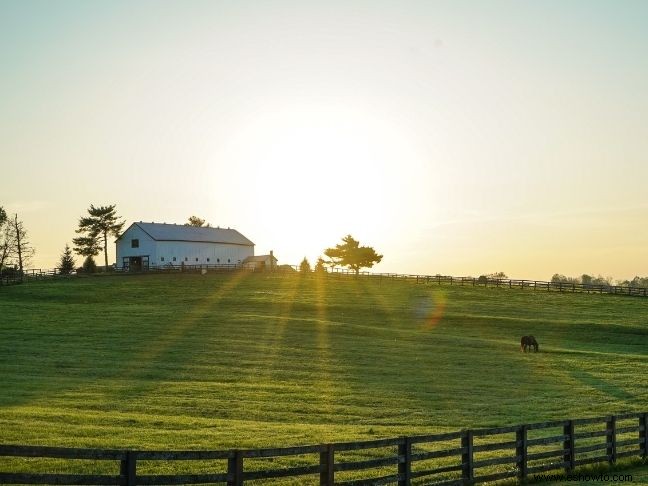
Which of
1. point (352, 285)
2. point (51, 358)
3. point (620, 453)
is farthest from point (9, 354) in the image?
point (352, 285)

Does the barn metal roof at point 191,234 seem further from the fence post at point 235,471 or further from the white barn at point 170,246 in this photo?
the fence post at point 235,471

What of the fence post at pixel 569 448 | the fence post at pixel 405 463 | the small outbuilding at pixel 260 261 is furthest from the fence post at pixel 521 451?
the small outbuilding at pixel 260 261

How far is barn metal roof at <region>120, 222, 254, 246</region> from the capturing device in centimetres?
12875

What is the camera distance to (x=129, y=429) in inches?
1001

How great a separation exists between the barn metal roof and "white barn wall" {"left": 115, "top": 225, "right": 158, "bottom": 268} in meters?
0.83

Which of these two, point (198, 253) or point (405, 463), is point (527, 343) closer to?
point (405, 463)

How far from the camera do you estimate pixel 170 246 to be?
424 feet

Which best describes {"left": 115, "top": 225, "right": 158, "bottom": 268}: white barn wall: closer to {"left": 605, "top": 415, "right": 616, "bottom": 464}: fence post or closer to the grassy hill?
the grassy hill

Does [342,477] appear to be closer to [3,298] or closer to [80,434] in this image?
[80,434]

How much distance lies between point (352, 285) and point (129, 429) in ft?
264

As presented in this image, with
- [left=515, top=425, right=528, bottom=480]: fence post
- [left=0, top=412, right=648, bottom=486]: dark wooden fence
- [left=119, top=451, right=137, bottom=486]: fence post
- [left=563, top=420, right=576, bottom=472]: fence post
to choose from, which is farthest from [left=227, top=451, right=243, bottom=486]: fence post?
[left=563, top=420, right=576, bottom=472]: fence post

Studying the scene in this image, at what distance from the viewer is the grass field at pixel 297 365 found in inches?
1099

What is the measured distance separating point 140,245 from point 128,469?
390ft

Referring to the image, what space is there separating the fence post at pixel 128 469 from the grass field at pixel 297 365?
406 inches
